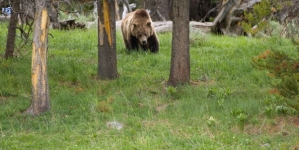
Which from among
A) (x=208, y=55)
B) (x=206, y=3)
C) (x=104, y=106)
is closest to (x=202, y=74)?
(x=208, y=55)

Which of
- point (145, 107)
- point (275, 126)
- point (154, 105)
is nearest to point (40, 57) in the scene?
point (145, 107)

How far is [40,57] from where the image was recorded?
8.31m

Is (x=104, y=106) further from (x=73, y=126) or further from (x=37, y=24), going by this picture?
(x=37, y=24)

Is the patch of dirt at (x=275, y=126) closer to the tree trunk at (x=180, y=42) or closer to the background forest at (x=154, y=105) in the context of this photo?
the background forest at (x=154, y=105)

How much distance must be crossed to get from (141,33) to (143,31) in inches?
3.2

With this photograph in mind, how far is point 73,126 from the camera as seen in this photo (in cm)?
789

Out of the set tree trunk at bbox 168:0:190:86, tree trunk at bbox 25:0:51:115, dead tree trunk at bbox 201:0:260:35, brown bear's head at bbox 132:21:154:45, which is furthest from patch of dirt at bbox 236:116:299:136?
dead tree trunk at bbox 201:0:260:35

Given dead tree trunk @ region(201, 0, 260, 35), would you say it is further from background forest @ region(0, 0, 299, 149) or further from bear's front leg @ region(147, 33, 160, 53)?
background forest @ region(0, 0, 299, 149)

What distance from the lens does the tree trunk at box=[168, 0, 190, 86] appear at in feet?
A: 32.4

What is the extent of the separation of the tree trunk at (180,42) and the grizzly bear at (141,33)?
4.16 meters

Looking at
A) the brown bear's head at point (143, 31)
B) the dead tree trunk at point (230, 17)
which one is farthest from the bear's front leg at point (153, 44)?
the dead tree trunk at point (230, 17)

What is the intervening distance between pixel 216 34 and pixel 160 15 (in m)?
4.38

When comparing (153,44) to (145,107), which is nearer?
(145,107)

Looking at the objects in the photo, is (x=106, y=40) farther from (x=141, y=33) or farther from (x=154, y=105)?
(x=141, y=33)
